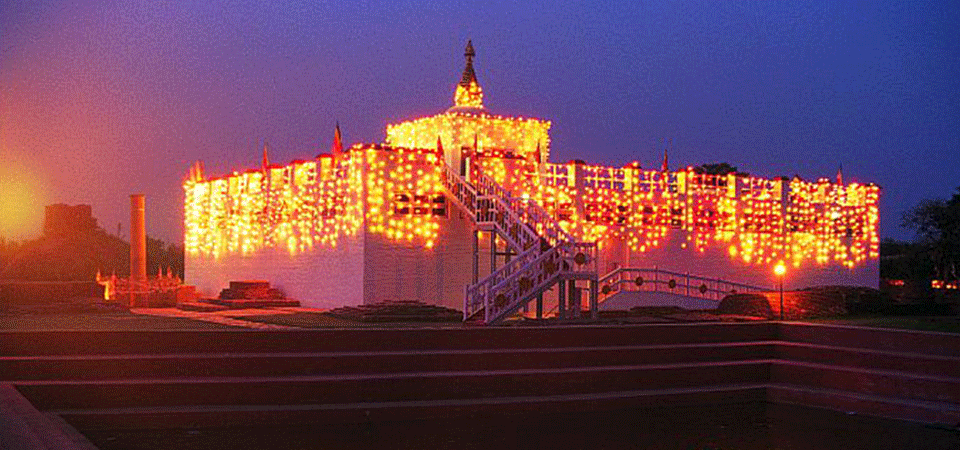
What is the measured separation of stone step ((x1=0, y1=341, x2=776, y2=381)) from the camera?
1491cm

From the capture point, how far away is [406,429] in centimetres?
1438

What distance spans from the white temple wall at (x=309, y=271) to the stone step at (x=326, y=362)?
10.1m

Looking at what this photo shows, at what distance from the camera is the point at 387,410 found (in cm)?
1497

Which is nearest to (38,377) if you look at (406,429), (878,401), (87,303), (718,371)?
(406,429)

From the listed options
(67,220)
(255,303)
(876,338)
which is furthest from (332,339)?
(67,220)

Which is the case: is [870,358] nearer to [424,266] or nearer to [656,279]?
[424,266]

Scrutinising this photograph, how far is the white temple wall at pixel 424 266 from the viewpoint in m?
26.6

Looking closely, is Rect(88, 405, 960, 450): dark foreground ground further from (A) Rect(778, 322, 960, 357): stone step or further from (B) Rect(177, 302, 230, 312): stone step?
(B) Rect(177, 302, 230, 312): stone step

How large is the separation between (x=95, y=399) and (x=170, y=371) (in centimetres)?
116

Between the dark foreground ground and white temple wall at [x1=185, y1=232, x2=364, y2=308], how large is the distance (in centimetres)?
1213

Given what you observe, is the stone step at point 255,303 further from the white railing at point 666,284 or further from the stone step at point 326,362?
the stone step at point 326,362

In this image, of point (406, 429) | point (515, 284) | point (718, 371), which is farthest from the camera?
point (515, 284)

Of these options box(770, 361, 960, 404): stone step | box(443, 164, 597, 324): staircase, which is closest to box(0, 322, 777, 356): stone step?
box(770, 361, 960, 404): stone step

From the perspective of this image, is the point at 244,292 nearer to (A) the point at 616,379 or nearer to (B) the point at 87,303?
(B) the point at 87,303
